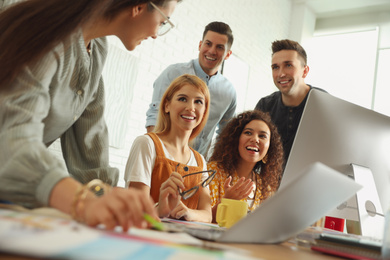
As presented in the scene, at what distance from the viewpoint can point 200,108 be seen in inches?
77.2

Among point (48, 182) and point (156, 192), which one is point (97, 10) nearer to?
point (48, 182)

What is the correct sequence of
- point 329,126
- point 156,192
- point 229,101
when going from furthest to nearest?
point 229,101, point 156,192, point 329,126

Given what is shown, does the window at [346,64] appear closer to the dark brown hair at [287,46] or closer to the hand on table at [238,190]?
the dark brown hair at [287,46]

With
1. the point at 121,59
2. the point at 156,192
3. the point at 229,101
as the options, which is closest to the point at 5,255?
the point at 156,192

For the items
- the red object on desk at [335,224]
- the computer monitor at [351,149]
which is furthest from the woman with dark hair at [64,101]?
the red object on desk at [335,224]

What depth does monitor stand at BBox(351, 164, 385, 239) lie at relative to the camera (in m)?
1.20

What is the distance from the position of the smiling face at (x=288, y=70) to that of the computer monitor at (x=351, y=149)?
158 centimetres

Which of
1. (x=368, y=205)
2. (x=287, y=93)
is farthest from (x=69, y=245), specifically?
(x=287, y=93)

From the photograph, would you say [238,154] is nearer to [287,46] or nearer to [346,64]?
[287,46]

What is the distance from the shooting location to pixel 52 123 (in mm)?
999

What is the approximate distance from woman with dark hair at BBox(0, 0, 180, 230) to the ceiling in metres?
5.07

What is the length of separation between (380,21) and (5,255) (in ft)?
19.9

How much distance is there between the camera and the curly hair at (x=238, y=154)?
84.0 inches

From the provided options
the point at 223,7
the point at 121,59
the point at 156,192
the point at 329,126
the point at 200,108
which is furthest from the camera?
the point at 223,7
